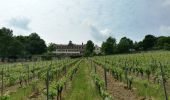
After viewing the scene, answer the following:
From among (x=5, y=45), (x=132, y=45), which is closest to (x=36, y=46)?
(x=5, y=45)

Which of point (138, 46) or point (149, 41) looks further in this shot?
point (149, 41)

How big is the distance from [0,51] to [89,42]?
47802mm

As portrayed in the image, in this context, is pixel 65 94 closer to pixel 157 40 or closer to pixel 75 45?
pixel 157 40

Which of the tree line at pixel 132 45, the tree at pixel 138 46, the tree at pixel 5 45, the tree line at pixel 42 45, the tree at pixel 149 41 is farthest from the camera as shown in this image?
the tree at pixel 149 41

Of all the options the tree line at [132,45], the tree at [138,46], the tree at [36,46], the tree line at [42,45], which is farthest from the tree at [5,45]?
the tree at [138,46]

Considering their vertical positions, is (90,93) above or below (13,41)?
below

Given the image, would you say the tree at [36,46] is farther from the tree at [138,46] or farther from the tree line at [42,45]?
the tree at [138,46]

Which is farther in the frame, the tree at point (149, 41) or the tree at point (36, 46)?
the tree at point (149, 41)

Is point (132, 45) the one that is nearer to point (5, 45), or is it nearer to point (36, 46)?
point (36, 46)

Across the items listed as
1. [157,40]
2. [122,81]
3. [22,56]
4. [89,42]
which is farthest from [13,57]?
[122,81]

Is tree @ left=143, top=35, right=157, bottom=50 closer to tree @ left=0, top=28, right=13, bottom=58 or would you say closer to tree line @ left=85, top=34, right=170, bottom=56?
tree line @ left=85, top=34, right=170, bottom=56

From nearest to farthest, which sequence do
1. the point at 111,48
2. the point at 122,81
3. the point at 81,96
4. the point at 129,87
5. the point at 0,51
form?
the point at 81,96 < the point at 129,87 < the point at 122,81 < the point at 0,51 < the point at 111,48

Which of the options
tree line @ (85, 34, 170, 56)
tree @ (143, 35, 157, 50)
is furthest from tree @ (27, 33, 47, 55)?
tree @ (143, 35, 157, 50)

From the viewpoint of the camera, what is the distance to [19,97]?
14.7m
